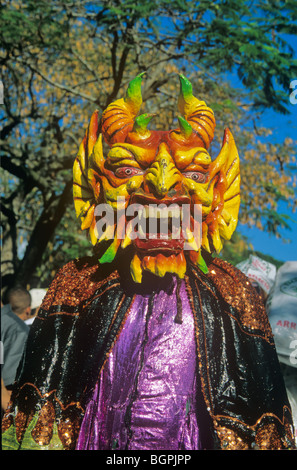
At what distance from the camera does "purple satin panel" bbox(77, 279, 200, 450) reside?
2.00 meters

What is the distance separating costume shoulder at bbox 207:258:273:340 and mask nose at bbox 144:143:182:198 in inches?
23.2

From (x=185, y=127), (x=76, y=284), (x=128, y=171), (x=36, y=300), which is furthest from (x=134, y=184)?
(x=36, y=300)

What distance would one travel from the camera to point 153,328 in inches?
83.9

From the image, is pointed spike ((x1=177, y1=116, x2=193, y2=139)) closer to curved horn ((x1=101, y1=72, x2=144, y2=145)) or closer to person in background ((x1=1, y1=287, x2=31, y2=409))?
curved horn ((x1=101, y1=72, x2=144, y2=145))

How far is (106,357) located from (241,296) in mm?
778

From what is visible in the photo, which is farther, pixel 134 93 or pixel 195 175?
pixel 134 93

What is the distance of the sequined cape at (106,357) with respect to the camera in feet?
6.59

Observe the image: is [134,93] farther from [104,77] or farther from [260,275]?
[104,77]

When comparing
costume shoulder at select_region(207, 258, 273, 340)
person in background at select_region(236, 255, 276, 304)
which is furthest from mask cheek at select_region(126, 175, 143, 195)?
person in background at select_region(236, 255, 276, 304)

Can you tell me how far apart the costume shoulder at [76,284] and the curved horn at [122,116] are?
71 cm

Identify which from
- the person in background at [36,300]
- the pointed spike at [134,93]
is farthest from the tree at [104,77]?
the pointed spike at [134,93]

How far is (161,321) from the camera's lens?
214 centimetres
